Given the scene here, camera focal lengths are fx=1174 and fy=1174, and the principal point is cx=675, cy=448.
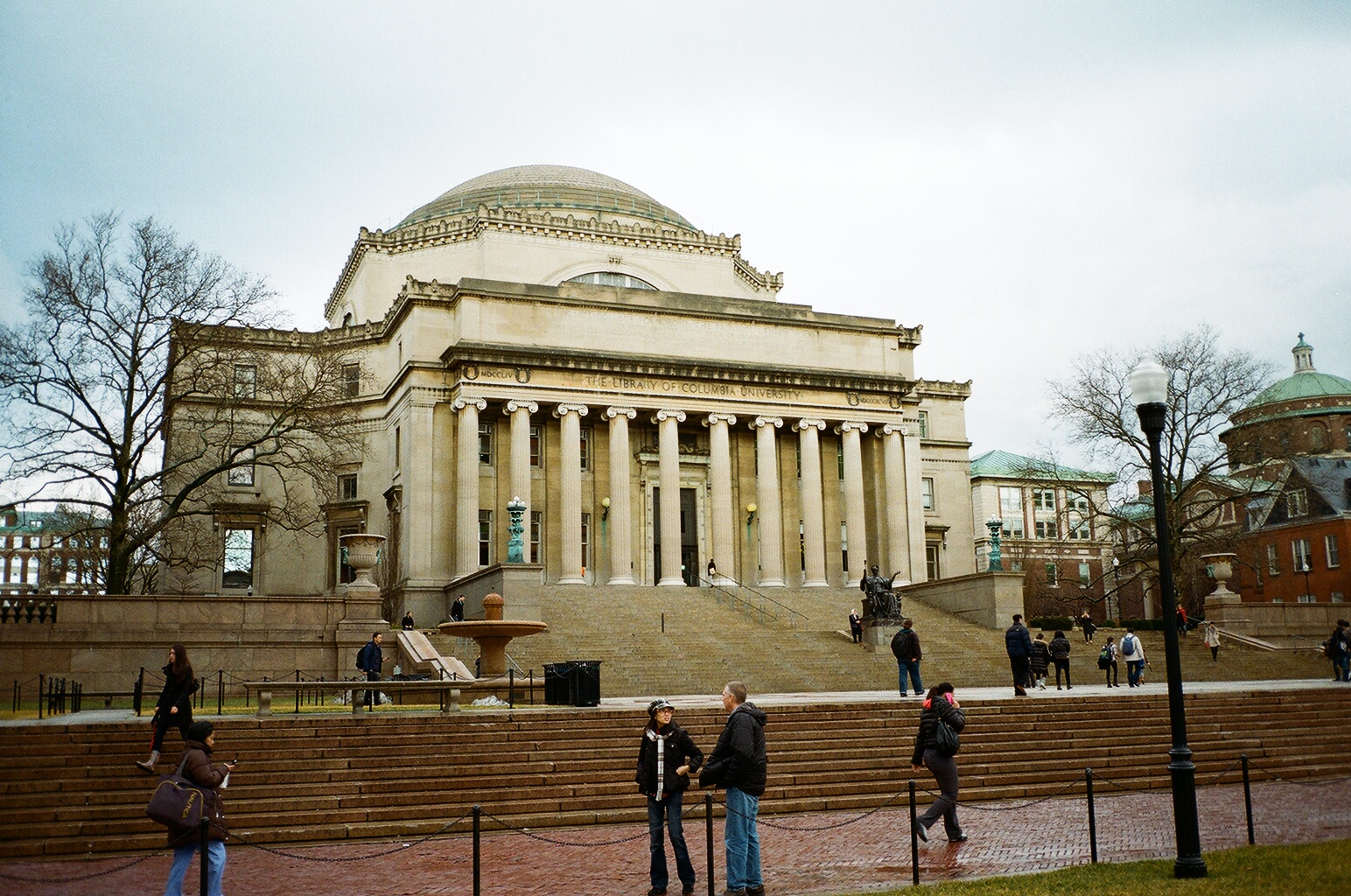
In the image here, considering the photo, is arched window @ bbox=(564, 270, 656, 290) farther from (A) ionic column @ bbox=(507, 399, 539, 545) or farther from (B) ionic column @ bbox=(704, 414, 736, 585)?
(A) ionic column @ bbox=(507, 399, 539, 545)

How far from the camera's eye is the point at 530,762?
18531 millimetres

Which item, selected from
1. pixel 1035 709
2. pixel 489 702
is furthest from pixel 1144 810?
pixel 489 702

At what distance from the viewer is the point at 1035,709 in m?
22.9

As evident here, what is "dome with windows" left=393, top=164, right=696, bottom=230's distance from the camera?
2355 inches

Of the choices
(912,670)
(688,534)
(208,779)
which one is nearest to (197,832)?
(208,779)

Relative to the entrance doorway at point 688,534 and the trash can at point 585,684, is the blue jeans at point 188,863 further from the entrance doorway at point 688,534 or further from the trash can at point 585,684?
the entrance doorway at point 688,534

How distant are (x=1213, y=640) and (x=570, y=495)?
77.4ft

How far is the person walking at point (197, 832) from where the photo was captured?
10539 mm

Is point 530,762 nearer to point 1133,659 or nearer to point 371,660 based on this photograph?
point 371,660

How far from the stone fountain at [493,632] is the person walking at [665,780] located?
15.3 metres

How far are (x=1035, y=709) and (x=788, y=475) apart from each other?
29.5m

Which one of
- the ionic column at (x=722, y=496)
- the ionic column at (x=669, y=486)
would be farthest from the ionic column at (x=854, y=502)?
the ionic column at (x=669, y=486)

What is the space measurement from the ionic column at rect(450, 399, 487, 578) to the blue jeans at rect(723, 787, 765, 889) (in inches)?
1346

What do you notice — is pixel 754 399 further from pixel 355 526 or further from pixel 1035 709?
pixel 1035 709
